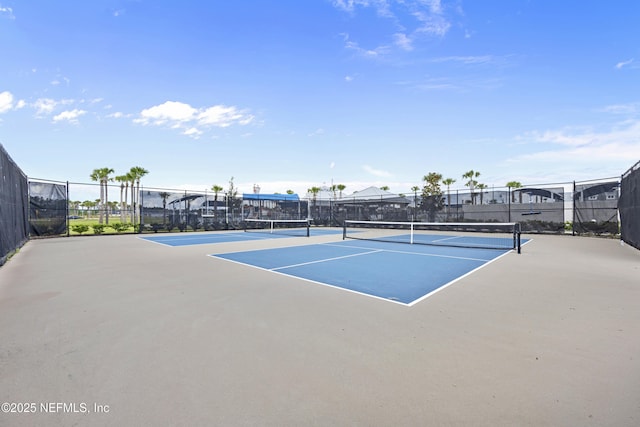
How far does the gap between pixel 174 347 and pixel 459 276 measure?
5195 millimetres

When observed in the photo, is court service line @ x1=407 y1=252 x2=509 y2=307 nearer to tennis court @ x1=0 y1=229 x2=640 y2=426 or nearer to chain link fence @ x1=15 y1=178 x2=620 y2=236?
tennis court @ x1=0 y1=229 x2=640 y2=426

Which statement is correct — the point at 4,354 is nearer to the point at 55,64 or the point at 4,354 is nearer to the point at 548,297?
the point at 548,297

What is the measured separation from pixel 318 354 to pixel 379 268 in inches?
172

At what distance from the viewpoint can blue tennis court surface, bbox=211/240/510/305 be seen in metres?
4.89

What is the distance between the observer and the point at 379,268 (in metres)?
6.68

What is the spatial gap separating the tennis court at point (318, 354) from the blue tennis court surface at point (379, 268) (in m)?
0.41

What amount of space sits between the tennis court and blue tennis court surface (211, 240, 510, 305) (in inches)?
16.0

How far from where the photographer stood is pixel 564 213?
16562mm

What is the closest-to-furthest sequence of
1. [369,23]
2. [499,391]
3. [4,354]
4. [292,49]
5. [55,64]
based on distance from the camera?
[499,391]
[4,354]
[55,64]
[369,23]
[292,49]

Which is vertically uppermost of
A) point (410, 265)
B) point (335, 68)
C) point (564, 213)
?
point (335, 68)

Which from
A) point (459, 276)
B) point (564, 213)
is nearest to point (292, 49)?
point (459, 276)

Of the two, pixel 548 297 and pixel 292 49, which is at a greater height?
pixel 292 49

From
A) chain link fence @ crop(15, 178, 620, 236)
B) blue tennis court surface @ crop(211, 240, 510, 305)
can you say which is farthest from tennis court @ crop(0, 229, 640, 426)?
chain link fence @ crop(15, 178, 620, 236)

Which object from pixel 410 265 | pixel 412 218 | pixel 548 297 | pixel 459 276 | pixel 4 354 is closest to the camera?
pixel 4 354
